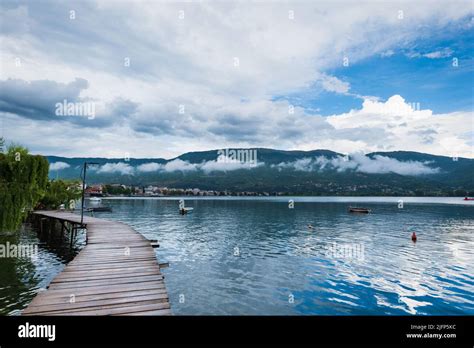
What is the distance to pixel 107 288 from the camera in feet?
40.6

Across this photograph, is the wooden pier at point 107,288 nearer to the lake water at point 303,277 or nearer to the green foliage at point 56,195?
the lake water at point 303,277

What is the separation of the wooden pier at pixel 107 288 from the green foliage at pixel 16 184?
10541 mm

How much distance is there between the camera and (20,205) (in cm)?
2570

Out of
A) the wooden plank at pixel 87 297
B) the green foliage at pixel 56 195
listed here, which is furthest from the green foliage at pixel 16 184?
the green foliage at pixel 56 195

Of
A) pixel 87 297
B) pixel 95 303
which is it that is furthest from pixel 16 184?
pixel 95 303

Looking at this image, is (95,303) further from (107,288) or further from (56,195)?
(56,195)

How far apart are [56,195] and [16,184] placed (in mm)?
50171

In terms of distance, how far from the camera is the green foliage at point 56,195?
219ft

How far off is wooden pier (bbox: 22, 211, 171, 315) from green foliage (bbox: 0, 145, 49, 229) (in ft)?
34.6

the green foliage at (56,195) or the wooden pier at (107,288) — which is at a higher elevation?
the green foliage at (56,195)

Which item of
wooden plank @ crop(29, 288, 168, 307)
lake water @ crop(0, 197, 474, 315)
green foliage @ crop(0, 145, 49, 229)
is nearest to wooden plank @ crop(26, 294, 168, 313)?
wooden plank @ crop(29, 288, 168, 307)

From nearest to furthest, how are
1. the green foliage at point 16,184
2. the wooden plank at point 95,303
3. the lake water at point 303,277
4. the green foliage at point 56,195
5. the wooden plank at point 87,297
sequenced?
the wooden plank at point 95,303 → the wooden plank at point 87,297 → the lake water at point 303,277 → the green foliage at point 16,184 → the green foliage at point 56,195
